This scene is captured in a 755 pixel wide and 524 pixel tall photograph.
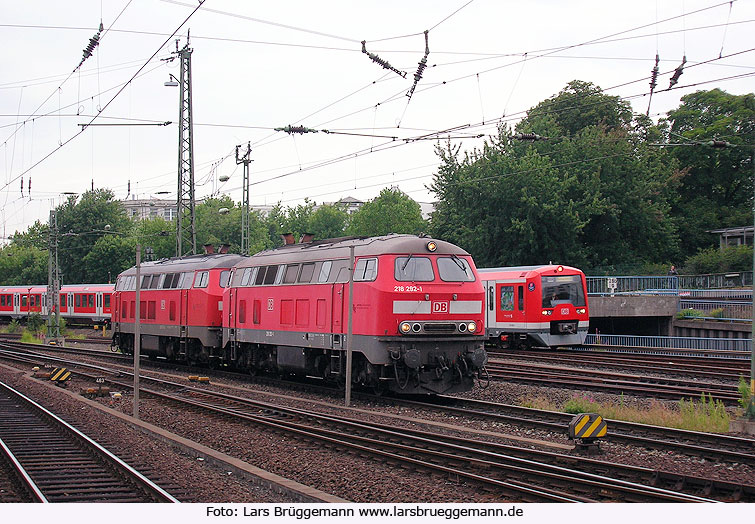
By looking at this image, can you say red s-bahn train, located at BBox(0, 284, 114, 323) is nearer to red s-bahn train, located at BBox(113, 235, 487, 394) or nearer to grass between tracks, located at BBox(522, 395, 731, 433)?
red s-bahn train, located at BBox(113, 235, 487, 394)

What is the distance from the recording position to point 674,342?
3441 cm

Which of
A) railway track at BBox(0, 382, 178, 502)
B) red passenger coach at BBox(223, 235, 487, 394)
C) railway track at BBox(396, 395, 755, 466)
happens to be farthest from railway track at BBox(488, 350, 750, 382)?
railway track at BBox(0, 382, 178, 502)

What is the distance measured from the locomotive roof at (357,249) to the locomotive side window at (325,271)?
6.1 inches

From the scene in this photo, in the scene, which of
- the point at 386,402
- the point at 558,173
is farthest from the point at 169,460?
the point at 558,173

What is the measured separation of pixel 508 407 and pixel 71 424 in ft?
28.8

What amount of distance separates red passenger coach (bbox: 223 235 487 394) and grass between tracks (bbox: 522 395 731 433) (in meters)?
2.10

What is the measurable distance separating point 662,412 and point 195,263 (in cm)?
1830

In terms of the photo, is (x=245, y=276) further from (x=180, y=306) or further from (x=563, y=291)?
(x=563, y=291)

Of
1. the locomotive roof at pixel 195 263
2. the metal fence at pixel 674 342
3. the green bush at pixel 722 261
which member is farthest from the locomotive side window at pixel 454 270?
the green bush at pixel 722 261

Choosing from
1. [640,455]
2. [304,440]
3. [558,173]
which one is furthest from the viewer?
[558,173]

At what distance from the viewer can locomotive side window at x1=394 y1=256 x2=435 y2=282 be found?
711 inches

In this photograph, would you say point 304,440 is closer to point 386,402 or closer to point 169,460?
point 169,460

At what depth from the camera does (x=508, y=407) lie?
16625 millimetres

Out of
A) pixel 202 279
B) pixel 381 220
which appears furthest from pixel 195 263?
pixel 381 220
